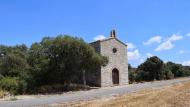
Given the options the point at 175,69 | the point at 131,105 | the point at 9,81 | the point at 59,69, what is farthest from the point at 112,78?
the point at 131,105

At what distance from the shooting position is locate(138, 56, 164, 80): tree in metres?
59.1

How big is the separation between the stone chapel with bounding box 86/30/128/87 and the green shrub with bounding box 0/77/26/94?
1046 cm

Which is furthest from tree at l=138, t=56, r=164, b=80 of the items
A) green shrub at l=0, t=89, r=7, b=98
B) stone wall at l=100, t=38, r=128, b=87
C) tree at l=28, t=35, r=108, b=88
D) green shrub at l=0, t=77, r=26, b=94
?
green shrub at l=0, t=89, r=7, b=98

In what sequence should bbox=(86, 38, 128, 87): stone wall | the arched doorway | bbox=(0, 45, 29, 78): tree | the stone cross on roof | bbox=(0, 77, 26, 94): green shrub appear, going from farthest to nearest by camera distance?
the stone cross on roof → the arched doorway → bbox=(86, 38, 128, 87): stone wall → bbox=(0, 45, 29, 78): tree → bbox=(0, 77, 26, 94): green shrub

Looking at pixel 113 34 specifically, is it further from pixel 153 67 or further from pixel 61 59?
pixel 61 59

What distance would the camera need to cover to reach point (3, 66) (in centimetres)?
4356

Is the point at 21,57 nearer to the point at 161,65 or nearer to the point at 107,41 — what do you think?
the point at 107,41

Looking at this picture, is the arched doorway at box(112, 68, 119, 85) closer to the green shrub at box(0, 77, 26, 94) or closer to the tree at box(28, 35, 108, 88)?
the tree at box(28, 35, 108, 88)

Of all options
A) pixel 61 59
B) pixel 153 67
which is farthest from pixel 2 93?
pixel 153 67

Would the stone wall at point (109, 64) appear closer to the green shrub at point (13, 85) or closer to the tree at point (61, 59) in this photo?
the tree at point (61, 59)

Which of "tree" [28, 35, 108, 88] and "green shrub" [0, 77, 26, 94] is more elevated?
"tree" [28, 35, 108, 88]

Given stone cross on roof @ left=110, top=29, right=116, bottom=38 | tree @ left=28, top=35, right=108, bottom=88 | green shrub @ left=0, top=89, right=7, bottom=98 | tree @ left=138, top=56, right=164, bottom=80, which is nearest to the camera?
green shrub @ left=0, top=89, right=7, bottom=98

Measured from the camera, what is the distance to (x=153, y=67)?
59750mm

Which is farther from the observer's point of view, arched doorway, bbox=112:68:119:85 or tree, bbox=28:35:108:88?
arched doorway, bbox=112:68:119:85
